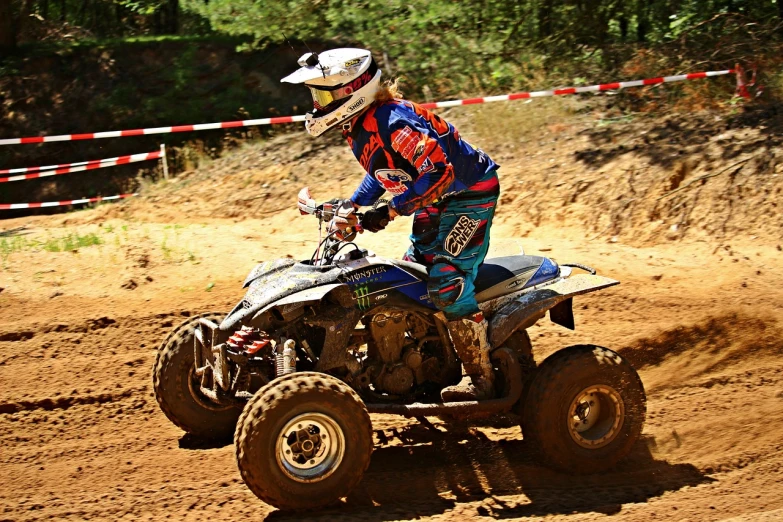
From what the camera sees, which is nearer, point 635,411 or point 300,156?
point 635,411

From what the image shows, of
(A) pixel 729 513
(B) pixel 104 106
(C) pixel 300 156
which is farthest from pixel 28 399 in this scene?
(B) pixel 104 106

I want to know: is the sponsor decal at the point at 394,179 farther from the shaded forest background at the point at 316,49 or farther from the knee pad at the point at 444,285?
the shaded forest background at the point at 316,49

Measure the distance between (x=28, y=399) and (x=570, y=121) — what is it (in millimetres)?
8590

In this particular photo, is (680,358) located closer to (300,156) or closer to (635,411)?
(635,411)

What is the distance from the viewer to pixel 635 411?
536 cm

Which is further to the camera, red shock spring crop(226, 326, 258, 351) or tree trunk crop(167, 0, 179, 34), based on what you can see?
tree trunk crop(167, 0, 179, 34)

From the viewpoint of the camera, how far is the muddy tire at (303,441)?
14.7 ft

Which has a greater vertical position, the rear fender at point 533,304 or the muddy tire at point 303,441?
the rear fender at point 533,304

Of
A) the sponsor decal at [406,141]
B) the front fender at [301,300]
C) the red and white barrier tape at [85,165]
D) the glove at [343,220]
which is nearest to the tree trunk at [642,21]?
the red and white barrier tape at [85,165]

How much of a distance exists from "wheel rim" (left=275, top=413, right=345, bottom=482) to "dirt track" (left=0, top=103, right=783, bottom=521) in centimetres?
27

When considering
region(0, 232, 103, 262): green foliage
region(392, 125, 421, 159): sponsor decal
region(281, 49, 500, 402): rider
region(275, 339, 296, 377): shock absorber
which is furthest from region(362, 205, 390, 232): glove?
region(0, 232, 103, 262): green foliage

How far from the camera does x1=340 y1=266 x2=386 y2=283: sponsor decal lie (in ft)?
16.6

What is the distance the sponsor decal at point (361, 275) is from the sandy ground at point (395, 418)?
1.12m

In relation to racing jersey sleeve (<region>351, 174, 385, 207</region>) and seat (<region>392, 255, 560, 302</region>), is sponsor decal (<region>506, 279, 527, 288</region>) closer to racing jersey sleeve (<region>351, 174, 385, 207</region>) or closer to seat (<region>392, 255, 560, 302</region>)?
seat (<region>392, 255, 560, 302</region>)
